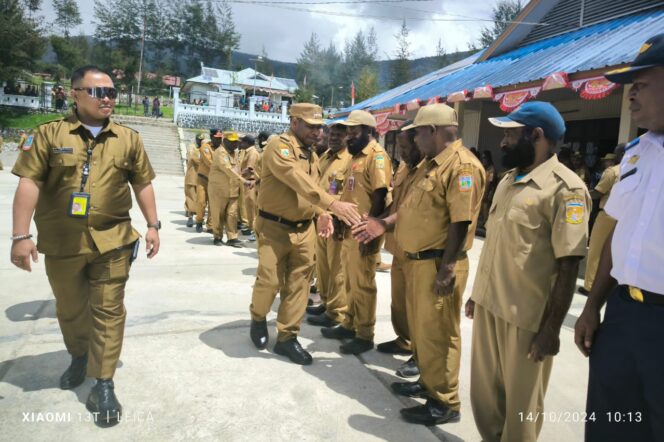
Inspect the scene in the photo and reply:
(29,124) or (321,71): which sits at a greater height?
(321,71)

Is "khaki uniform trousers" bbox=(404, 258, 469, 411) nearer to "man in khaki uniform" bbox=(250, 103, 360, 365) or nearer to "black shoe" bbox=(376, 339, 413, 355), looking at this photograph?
"black shoe" bbox=(376, 339, 413, 355)

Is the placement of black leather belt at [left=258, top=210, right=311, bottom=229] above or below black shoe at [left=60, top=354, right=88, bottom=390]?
above

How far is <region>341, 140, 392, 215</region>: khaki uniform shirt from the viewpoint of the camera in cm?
387

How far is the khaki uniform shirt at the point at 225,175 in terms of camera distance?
7.55 m

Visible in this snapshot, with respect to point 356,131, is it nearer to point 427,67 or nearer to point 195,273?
point 195,273

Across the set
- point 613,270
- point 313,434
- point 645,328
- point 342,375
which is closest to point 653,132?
point 613,270

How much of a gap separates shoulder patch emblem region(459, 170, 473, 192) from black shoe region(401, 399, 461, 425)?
123 cm

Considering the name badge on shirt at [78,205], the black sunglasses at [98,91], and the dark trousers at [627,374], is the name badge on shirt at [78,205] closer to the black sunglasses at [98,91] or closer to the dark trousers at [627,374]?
the black sunglasses at [98,91]

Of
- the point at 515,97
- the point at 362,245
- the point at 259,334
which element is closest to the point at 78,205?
the point at 259,334

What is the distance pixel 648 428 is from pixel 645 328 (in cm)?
39

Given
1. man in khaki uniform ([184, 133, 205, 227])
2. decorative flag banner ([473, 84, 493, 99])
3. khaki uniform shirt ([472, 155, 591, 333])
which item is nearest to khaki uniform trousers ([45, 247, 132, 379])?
khaki uniform shirt ([472, 155, 591, 333])

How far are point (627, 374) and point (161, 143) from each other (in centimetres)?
2808

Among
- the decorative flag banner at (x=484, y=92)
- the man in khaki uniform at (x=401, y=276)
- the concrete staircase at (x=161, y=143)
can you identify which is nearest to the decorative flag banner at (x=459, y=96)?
the decorative flag banner at (x=484, y=92)

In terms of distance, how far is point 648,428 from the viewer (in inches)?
67.2
